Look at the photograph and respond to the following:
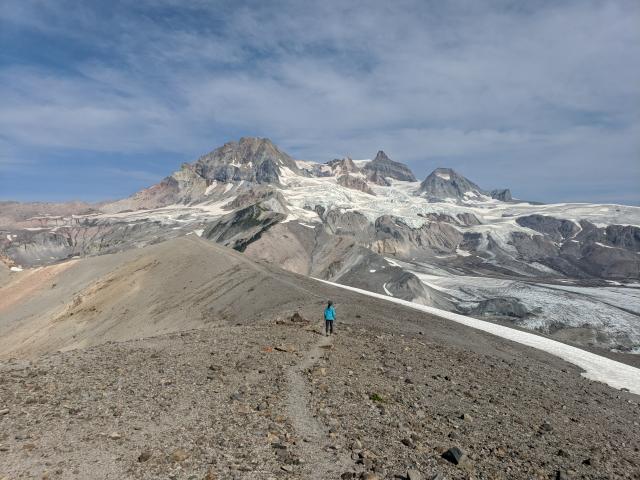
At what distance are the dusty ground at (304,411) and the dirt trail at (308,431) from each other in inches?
1.5

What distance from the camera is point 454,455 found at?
9.86m

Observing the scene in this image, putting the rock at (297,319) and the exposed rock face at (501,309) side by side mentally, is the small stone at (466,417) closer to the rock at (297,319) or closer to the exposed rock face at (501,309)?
the rock at (297,319)

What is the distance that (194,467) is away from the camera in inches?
334

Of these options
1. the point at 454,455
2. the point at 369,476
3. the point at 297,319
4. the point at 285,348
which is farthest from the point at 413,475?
the point at 297,319

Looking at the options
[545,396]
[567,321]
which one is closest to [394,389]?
[545,396]

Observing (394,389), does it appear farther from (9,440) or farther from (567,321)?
(567,321)

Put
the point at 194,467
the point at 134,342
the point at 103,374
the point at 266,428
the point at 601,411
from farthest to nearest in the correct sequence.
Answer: the point at 134,342 < the point at 601,411 < the point at 103,374 < the point at 266,428 < the point at 194,467

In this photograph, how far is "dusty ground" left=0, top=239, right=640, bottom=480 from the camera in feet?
29.3

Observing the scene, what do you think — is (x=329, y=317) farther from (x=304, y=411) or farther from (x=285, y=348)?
(x=304, y=411)

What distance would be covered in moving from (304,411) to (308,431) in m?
1.05

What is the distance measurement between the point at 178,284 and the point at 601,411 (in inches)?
1245

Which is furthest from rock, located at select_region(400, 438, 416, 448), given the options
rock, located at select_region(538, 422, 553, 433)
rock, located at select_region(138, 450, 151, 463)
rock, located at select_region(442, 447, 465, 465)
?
rock, located at select_region(138, 450, 151, 463)

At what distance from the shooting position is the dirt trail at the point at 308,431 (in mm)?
8906

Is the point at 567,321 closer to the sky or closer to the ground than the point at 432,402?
Result: closer to the ground
